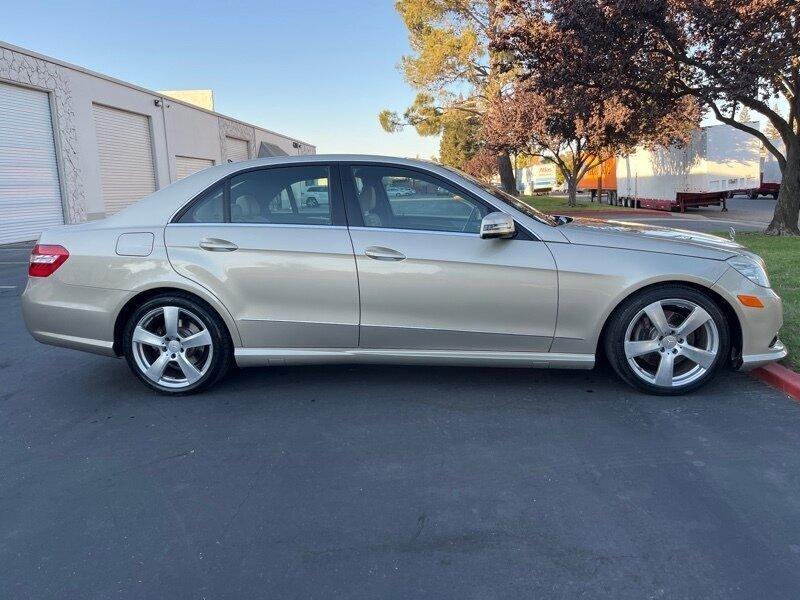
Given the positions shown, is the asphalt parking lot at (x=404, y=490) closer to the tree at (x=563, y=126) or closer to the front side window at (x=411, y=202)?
the front side window at (x=411, y=202)

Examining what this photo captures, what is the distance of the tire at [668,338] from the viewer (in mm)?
3922

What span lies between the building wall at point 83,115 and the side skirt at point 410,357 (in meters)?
17.4

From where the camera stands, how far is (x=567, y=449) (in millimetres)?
3324

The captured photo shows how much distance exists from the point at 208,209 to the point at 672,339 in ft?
10.9

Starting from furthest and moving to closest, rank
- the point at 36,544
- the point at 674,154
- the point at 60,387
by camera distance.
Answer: the point at 674,154 → the point at 60,387 → the point at 36,544

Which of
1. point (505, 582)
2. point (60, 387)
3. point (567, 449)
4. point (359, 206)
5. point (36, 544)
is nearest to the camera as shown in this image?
point (505, 582)

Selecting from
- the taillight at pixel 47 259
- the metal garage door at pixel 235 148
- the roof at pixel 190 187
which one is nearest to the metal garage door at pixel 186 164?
the metal garage door at pixel 235 148

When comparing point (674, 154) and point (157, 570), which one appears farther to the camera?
point (674, 154)

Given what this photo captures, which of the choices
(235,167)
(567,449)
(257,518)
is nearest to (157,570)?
(257,518)

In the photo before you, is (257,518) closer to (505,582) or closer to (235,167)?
(505,582)

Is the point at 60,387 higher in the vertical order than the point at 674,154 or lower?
lower

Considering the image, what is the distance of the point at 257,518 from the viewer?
274 cm

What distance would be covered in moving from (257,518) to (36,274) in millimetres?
2746

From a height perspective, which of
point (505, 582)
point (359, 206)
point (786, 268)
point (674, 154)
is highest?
point (674, 154)
